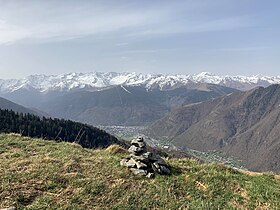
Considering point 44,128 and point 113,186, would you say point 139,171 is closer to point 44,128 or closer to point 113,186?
point 113,186

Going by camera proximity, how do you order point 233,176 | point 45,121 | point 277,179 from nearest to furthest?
point 233,176, point 277,179, point 45,121

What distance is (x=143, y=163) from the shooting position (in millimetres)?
18016

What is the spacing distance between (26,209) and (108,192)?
349 centimetres

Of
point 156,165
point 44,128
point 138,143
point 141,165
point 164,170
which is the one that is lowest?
point 44,128

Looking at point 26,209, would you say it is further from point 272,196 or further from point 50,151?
point 272,196

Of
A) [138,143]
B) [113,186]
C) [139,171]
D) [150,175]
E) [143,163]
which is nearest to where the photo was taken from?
[113,186]

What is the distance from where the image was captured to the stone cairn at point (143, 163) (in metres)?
17.5

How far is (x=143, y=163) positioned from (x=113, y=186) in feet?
9.25

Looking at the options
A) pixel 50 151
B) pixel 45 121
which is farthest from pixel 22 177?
pixel 45 121

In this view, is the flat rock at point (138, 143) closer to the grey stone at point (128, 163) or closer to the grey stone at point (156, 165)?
the grey stone at point (128, 163)

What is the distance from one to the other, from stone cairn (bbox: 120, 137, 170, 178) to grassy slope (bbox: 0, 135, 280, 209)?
0.42 meters

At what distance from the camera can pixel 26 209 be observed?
518 inches

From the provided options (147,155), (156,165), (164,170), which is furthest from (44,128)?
(164,170)

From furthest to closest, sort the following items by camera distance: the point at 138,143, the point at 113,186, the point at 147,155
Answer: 1. the point at 138,143
2. the point at 147,155
3. the point at 113,186
